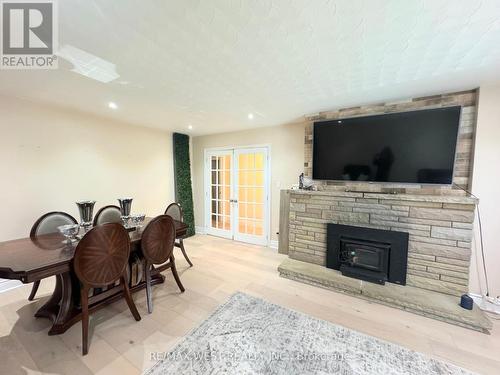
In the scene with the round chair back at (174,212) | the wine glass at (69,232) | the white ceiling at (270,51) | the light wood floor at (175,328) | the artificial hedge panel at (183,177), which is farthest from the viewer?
the artificial hedge panel at (183,177)

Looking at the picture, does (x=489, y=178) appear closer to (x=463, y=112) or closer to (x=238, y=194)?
(x=463, y=112)

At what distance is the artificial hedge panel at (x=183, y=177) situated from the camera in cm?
454

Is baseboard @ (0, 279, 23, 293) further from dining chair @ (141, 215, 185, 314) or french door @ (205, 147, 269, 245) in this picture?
french door @ (205, 147, 269, 245)

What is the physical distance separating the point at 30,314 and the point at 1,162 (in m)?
1.82

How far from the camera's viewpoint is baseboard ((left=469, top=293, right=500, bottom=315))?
2150mm

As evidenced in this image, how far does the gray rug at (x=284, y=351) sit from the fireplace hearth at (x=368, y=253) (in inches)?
38.8

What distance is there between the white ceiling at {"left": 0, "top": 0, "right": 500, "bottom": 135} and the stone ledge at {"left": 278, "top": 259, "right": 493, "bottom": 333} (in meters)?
2.32

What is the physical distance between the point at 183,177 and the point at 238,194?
137 centimetres

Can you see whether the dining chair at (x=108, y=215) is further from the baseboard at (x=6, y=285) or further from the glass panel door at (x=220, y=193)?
the glass panel door at (x=220, y=193)

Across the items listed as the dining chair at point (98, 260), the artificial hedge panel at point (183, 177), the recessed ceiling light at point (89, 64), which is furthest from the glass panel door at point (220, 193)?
the dining chair at point (98, 260)

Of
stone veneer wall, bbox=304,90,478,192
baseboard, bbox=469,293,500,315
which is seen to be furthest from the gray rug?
stone veneer wall, bbox=304,90,478,192

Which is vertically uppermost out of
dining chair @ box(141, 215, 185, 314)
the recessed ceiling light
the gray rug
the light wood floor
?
the recessed ceiling light

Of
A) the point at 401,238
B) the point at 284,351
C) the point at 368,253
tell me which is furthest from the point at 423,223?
the point at 284,351

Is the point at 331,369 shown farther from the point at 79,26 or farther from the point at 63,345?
the point at 79,26
